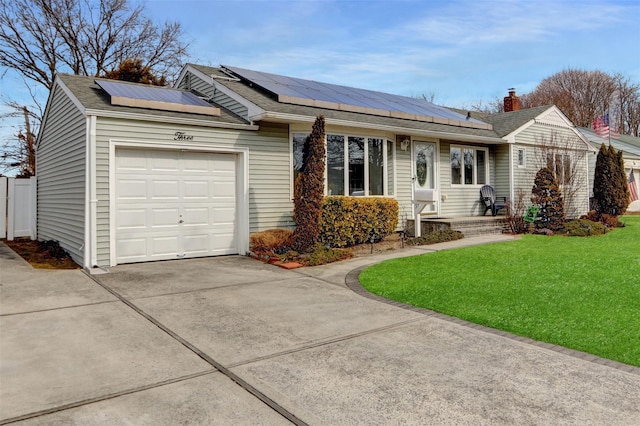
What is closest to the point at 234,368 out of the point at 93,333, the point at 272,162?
the point at 93,333

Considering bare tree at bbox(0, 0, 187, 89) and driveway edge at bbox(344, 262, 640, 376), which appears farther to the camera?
bare tree at bbox(0, 0, 187, 89)

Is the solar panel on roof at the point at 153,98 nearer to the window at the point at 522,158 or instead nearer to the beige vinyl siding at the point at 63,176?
the beige vinyl siding at the point at 63,176

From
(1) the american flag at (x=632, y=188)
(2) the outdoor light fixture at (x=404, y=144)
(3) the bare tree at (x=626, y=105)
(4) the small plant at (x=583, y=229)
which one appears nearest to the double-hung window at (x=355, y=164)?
(2) the outdoor light fixture at (x=404, y=144)

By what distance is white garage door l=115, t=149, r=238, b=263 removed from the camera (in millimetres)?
8148

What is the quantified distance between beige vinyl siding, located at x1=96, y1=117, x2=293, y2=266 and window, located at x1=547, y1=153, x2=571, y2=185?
9.07m

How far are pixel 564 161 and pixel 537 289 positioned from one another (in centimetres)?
1039

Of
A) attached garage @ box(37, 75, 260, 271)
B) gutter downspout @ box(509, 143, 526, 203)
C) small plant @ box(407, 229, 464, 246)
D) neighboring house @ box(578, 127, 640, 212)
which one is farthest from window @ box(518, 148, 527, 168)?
attached garage @ box(37, 75, 260, 271)

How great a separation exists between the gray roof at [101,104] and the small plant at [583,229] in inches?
380

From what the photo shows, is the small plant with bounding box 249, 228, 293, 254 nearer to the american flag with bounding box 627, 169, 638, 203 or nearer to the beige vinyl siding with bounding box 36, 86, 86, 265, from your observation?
the beige vinyl siding with bounding box 36, 86, 86, 265

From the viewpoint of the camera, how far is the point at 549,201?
1270cm

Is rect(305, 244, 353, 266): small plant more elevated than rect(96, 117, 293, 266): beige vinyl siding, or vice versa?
rect(96, 117, 293, 266): beige vinyl siding

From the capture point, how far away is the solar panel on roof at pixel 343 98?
34.8 feet

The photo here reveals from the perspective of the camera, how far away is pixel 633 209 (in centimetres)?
2284

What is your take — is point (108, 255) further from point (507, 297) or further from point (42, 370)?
point (507, 297)
